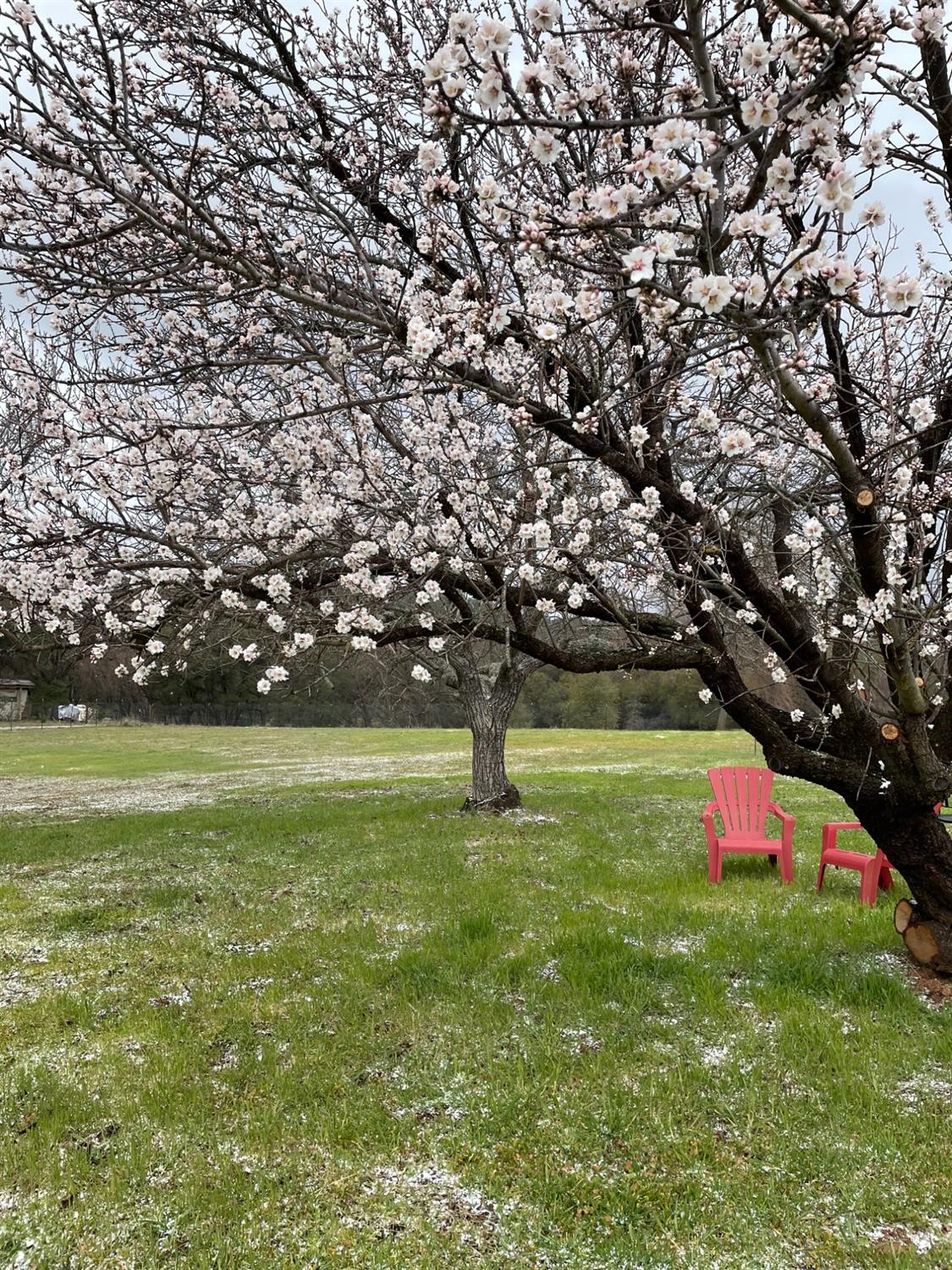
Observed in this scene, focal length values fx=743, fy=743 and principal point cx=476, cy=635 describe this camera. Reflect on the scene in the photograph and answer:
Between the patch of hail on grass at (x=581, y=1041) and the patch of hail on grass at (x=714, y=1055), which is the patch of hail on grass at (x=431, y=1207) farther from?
the patch of hail on grass at (x=714, y=1055)

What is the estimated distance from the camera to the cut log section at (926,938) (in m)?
4.59

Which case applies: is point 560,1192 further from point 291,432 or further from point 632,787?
point 632,787

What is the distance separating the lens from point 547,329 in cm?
360

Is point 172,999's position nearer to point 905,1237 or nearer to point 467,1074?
point 467,1074

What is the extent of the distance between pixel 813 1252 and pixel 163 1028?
132 inches

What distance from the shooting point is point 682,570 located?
15.8ft

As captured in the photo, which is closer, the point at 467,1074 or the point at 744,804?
the point at 467,1074

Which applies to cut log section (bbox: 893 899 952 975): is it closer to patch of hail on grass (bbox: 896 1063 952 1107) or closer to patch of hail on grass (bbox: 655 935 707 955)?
patch of hail on grass (bbox: 896 1063 952 1107)

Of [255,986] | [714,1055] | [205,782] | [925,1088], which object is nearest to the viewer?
[925,1088]

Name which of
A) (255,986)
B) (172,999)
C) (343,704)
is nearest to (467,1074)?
(255,986)

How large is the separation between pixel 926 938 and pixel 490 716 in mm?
7121

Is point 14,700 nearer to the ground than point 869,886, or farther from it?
farther from it

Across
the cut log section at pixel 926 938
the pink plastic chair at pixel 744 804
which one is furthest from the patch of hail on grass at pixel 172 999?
the pink plastic chair at pixel 744 804

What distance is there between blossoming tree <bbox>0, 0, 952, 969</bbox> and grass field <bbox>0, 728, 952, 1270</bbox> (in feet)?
5.46
